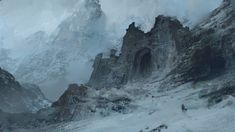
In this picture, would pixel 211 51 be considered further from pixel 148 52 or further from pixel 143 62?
pixel 143 62

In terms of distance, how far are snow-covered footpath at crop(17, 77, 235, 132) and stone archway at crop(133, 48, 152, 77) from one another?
13524 mm

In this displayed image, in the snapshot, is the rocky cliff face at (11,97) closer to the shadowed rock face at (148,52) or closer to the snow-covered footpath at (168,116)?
the shadowed rock face at (148,52)

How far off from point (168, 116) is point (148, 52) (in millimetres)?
43054

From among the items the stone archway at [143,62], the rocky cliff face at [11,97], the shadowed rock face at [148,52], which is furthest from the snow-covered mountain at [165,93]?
the rocky cliff face at [11,97]

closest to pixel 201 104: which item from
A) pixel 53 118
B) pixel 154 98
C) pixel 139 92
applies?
pixel 154 98

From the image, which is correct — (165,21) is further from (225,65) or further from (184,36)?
(225,65)

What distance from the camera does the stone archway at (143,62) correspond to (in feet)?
443

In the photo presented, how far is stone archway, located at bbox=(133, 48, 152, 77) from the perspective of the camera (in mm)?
135062

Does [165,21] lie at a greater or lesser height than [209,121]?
greater

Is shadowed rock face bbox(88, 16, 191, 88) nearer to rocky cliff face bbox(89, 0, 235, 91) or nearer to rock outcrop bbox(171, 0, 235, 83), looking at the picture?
rocky cliff face bbox(89, 0, 235, 91)

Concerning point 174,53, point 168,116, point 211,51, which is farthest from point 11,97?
point 168,116

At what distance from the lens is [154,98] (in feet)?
364

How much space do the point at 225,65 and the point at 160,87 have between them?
487 inches

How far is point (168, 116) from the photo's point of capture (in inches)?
3836
